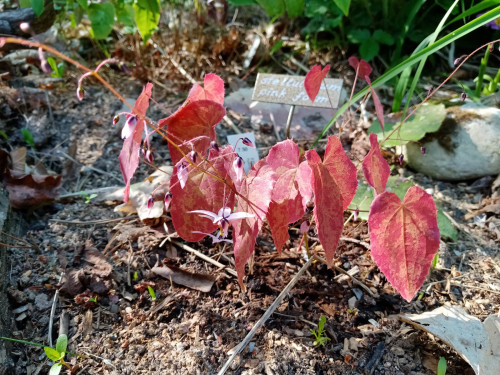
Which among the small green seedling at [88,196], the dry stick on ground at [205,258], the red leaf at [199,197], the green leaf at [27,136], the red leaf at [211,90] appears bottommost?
the small green seedling at [88,196]

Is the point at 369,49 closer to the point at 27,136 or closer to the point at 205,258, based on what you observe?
the point at 205,258

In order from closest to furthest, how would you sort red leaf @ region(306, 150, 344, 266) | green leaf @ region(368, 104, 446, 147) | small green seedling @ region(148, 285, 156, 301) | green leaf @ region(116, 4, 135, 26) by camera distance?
red leaf @ region(306, 150, 344, 266) → small green seedling @ region(148, 285, 156, 301) → green leaf @ region(368, 104, 446, 147) → green leaf @ region(116, 4, 135, 26)

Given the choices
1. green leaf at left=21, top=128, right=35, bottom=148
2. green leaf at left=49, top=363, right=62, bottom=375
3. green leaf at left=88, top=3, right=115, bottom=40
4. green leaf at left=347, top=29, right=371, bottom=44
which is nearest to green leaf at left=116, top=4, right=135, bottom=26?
green leaf at left=88, top=3, right=115, bottom=40

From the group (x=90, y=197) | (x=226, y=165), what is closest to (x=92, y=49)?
(x=90, y=197)

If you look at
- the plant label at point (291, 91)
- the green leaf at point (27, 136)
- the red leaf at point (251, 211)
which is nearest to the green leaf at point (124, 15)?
the green leaf at point (27, 136)

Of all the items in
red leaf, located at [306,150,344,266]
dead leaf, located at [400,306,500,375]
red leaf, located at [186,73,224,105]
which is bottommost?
dead leaf, located at [400,306,500,375]

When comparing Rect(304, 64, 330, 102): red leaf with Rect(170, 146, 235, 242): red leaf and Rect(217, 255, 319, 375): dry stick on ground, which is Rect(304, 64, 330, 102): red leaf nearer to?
Rect(170, 146, 235, 242): red leaf

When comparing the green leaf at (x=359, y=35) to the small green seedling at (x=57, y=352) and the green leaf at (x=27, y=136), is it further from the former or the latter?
the small green seedling at (x=57, y=352)

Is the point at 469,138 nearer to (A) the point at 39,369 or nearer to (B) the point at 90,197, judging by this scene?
(B) the point at 90,197

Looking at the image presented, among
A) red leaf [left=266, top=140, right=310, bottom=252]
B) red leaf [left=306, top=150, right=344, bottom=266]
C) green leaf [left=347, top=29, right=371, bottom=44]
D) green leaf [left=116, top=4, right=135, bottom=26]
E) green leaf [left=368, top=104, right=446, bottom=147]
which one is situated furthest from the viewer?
green leaf [left=347, top=29, right=371, bottom=44]
